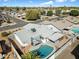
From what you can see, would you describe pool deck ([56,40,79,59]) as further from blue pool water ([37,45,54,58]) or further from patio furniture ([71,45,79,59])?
blue pool water ([37,45,54,58])

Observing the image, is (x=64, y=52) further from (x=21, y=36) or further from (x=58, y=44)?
(x=21, y=36)

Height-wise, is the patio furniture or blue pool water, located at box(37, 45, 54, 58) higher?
blue pool water, located at box(37, 45, 54, 58)

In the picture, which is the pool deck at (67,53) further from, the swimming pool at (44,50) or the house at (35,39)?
the swimming pool at (44,50)

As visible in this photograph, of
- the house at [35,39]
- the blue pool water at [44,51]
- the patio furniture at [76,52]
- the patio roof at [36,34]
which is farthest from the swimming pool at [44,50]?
the patio furniture at [76,52]

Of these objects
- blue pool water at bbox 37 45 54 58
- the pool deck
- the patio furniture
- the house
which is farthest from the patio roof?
the patio furniture

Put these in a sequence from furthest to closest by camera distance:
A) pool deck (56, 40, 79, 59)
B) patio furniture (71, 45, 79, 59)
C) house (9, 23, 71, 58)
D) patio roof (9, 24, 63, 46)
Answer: patio roof (9, 24, 63, 46) < house (9, 23, 71, 58) < patio furniture (71, 45, 79, 59) < pool deck (56, 40, 79, 59)

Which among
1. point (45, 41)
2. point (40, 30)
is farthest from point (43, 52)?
point (40, 30)

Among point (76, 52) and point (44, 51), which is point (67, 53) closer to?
point (76, 52)
